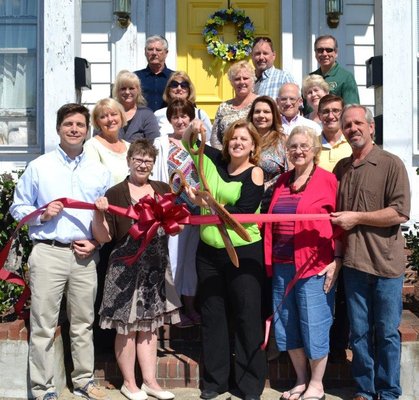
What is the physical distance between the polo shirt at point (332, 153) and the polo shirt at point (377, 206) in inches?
20.4

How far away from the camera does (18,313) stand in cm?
501

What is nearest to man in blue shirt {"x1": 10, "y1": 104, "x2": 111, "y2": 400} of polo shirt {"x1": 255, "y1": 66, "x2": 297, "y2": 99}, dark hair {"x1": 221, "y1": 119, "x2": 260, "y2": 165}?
dark hair {"x1": 221, "y1": 119, "x2": 260, "y2": 165}

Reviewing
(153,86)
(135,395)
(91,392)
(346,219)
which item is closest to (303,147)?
(346,219)

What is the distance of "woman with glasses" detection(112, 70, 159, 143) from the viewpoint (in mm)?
5754

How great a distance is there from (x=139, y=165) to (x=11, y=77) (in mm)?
4150

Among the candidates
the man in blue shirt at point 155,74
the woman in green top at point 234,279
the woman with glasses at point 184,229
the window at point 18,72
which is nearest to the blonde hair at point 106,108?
the woman with glasses at point 184,229

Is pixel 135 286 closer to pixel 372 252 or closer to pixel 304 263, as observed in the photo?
pixel 304 263

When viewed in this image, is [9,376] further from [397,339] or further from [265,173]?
[397,339]

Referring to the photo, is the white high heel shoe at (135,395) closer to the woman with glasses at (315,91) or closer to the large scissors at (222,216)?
the large scissors at (222,216)

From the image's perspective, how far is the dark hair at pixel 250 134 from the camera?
472cm

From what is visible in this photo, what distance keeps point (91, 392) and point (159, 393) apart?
45cm

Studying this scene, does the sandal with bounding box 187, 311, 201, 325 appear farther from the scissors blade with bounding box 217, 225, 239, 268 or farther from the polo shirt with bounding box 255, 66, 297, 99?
the polo shirt with bounding box 255, 66, 297, 99

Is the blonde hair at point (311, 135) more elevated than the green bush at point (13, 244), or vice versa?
the blonde hair at point (311, 135)

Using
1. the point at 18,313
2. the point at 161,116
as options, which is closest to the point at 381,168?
the point at 161,116
